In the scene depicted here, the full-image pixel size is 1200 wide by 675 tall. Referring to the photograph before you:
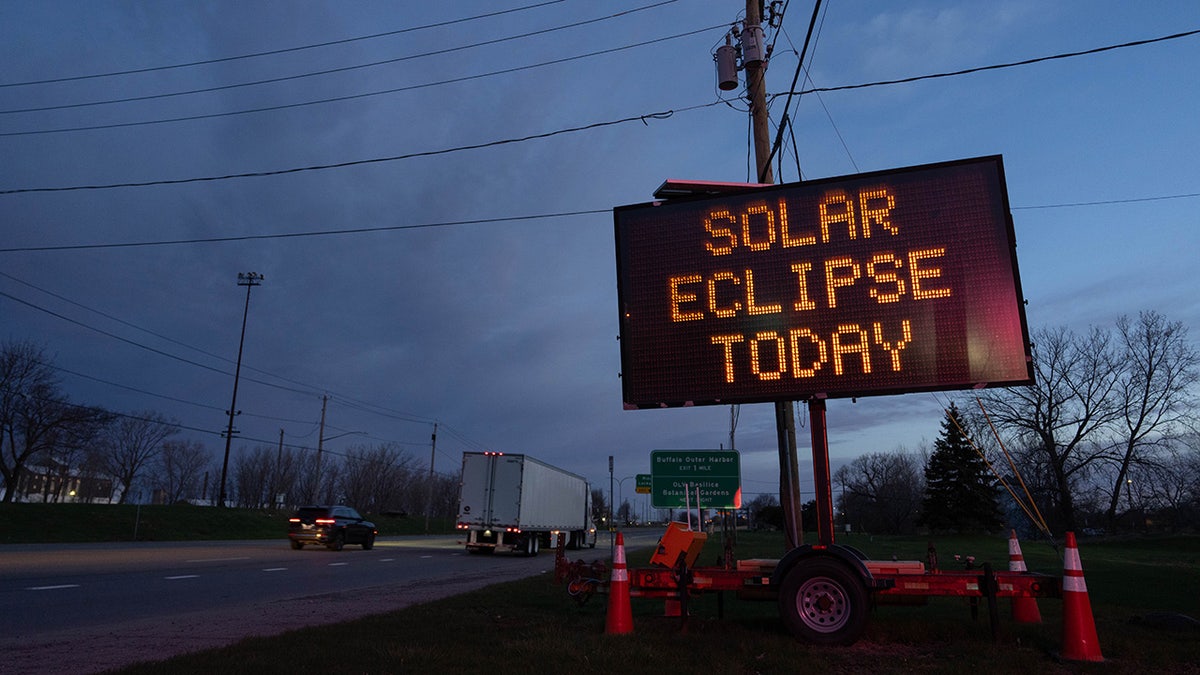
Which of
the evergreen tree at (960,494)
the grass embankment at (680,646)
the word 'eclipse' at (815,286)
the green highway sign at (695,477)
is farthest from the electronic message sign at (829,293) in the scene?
the evergreen tree at (960,494)

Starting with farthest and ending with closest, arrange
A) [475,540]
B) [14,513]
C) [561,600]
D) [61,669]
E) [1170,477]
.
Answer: [1170,477]
[14,513]
[475,540]
[561,600]
[61,669]

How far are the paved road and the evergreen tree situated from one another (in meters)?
47.1

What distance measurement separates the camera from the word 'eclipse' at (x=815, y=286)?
7.39m

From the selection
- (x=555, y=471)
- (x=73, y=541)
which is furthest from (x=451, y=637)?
(x=73, y=541)

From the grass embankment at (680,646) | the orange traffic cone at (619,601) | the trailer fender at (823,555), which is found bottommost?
the grass embankment at (680,646)

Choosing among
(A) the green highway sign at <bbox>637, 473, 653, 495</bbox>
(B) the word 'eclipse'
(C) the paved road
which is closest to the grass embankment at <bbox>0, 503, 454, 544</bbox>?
(C) the paved road

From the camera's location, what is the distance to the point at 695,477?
17.0m

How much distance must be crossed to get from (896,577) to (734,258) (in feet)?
12.0

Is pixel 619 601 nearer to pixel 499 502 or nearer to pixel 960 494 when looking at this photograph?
pixel 499 502

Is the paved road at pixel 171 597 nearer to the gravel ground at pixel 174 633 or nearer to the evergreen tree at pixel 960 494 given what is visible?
the gravel ground at pixel 174 633

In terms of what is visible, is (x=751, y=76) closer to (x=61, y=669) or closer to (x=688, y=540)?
(x=688, y=540)

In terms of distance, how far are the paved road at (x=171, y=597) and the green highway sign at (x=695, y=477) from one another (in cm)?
423

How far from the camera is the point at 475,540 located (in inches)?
1079

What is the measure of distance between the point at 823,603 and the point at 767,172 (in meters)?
6.36
